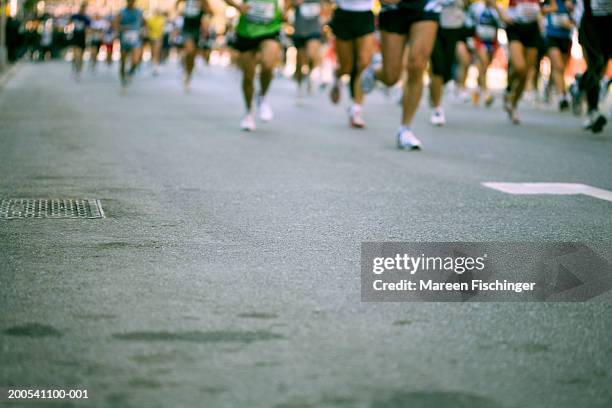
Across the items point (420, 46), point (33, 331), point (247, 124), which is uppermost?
point (420, 46)

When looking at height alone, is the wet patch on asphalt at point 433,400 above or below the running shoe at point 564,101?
above

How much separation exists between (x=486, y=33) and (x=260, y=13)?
780 centimetres

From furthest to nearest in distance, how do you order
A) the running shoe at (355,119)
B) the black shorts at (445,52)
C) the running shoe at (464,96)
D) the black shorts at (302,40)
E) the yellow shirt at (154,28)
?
the yellow shirt at (154,28) < the running shoe at (464,96) < the black shorts at (302,40) < the black shorts at (445,52) < the running shoe at (355,119)

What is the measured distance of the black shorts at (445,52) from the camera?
14.7 m

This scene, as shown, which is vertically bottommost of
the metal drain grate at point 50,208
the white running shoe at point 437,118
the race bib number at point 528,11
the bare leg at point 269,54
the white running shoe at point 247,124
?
the white running shoe at point 437,118

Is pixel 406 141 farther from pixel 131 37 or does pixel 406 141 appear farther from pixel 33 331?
pixel 131 37

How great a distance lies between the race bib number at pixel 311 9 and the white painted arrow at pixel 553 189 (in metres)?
11.7

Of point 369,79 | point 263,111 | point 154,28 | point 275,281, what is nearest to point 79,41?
point 154,28

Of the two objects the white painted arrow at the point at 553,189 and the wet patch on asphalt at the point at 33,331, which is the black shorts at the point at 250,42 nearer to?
the white painted arrow at the point at 553,189

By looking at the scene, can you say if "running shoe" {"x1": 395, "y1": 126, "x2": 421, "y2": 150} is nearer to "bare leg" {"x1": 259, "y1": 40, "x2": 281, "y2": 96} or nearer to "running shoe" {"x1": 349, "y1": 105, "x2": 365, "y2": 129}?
"bare leg" {"x1": 259, "y1": 40, "x2": 281, "y2": 96}

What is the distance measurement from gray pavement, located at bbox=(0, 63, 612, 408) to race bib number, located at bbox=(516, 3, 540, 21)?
4.02 m

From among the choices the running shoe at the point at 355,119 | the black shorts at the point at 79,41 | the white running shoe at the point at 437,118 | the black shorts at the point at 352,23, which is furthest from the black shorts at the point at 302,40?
the black shorts at the point at 79,41

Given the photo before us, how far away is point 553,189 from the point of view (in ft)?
27.7

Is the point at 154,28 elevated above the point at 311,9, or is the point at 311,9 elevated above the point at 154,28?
the point at 311,9
